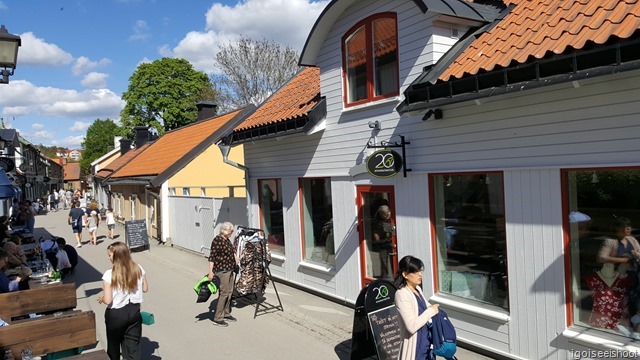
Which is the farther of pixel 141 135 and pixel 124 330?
pixel 141 135

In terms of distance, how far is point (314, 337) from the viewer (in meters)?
7.09

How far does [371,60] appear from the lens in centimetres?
771

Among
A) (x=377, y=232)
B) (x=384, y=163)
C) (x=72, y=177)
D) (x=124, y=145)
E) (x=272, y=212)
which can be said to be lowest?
(x=377, y=232)

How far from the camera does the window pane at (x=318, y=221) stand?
9133 mm

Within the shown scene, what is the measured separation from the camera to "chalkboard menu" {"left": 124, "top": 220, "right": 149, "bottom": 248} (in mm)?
16531

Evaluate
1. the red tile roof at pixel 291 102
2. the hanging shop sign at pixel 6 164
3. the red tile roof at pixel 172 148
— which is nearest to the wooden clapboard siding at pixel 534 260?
the red tile roof at pixel 291 102

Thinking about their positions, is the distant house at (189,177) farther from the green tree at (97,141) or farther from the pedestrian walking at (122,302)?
the green tree at (97,141)

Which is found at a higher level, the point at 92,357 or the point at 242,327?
the point at 92,357

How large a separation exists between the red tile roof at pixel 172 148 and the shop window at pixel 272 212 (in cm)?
774

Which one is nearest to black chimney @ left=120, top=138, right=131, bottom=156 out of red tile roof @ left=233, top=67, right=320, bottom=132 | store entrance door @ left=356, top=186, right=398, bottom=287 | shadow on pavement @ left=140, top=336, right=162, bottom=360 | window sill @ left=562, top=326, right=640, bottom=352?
red tile roof @ left=233, top=67, right=320, bottom=132

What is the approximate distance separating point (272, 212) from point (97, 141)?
73.2 metres

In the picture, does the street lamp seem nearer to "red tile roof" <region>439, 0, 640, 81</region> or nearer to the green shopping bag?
the green shopping bag

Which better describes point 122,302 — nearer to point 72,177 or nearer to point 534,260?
point 534,260

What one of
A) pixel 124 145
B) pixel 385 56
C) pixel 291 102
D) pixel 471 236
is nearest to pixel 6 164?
pixel 291 102
